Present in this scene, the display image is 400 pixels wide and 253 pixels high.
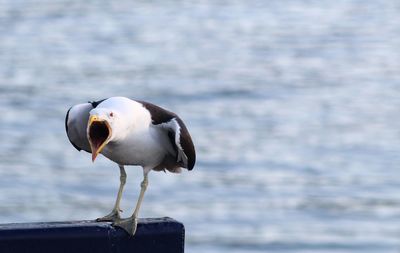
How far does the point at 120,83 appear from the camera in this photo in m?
22.8

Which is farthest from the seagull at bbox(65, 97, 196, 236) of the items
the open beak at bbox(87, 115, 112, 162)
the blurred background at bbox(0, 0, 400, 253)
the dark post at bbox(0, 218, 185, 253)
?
the blurred background at bbox(0, 0, 400, 253)

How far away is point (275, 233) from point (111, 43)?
12.0 meters

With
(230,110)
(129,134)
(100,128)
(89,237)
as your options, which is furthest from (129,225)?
(230,110)

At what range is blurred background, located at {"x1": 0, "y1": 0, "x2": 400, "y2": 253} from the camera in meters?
16.0

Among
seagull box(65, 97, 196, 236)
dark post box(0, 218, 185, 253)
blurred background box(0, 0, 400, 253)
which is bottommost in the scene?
blurred background box(0, 0, 400, 253)

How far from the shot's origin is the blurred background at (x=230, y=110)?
16031 mm

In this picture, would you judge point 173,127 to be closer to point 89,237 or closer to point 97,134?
point 97,134

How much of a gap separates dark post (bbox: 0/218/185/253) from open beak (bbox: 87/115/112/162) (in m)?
0.48

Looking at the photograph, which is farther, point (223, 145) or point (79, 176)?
point (223, 145)

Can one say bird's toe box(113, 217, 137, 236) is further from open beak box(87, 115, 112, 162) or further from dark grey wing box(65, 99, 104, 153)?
dark grey wing box(65, 99, 104, 153)

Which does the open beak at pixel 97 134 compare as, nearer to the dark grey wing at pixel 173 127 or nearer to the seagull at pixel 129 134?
the seagull at pixel 129 134

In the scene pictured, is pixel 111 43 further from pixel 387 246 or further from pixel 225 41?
pixel 387 246

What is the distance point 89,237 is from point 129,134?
0.93 metres

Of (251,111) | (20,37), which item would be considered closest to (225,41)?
(20,37)
